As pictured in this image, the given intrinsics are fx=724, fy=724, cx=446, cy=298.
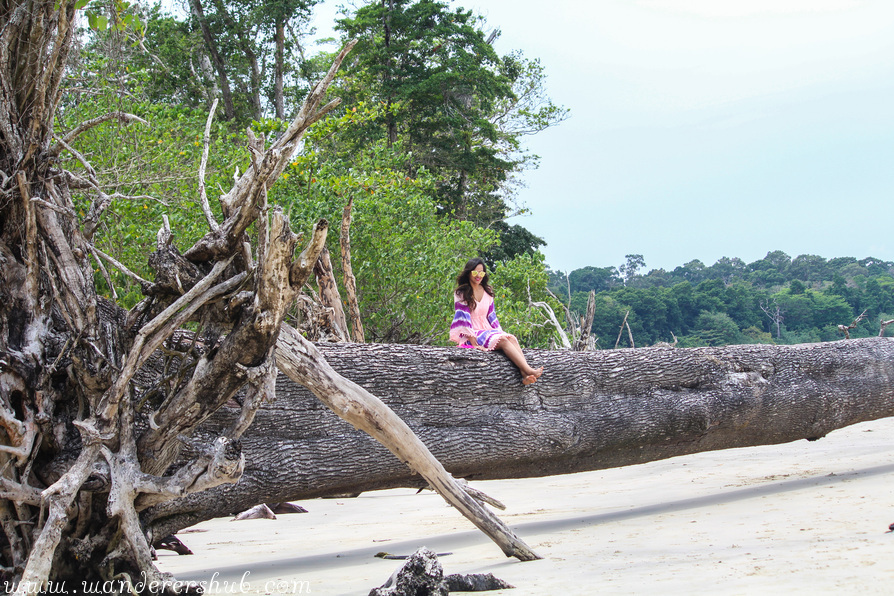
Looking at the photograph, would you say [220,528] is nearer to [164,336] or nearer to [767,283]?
[164,336]

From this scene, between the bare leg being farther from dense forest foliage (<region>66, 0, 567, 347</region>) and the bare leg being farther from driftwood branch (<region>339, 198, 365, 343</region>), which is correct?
dense forest foliage (<region>66, 0, 567, 347</region>)

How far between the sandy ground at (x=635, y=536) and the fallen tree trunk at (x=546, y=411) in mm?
519

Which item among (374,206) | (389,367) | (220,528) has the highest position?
(374,206)

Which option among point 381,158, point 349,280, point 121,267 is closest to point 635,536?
point 121,267

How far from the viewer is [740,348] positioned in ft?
22.7

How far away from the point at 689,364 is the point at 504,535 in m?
2.79

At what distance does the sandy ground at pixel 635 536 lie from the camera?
11.7 ft

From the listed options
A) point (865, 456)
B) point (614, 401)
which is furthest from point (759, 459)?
point (614, 401)

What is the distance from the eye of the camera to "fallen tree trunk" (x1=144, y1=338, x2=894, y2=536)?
5000 millimetres

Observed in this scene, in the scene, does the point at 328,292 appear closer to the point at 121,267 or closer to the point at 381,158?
the point at 121,267

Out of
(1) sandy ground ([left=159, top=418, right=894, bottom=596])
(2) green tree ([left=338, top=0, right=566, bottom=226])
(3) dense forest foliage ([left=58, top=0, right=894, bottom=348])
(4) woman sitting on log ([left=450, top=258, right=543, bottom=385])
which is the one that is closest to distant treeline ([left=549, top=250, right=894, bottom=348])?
(3) dense forest foliage ([left=58, top=0, right=894, bottom=348])

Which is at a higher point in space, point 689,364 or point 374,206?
point 374,206

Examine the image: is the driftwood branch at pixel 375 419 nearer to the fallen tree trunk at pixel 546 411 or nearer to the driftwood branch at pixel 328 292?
the fallen tree trunk at pixel 546 411

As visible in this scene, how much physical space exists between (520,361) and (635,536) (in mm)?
1543
